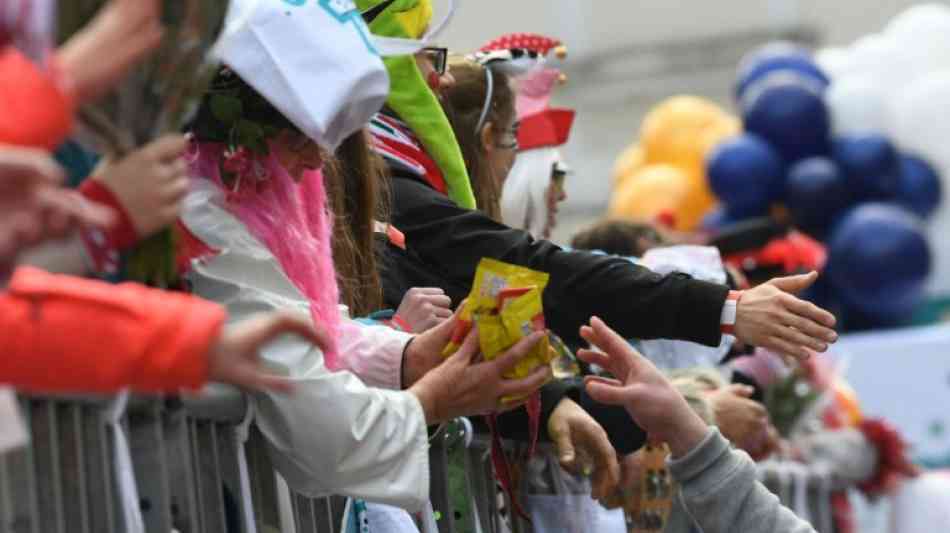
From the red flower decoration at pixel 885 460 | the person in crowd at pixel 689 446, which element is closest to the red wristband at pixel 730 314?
the person in crowd at pixel 689 446

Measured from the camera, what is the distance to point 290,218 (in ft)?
10.0

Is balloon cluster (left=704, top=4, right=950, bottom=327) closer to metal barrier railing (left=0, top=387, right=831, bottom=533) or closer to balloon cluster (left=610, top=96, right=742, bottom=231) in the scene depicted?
balloon cluster (left=610, top=96, right=742, bottom=231)

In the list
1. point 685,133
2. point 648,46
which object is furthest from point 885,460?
point 648,46

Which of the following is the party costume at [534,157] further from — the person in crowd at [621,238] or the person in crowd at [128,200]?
the person in crowd at [128,200]

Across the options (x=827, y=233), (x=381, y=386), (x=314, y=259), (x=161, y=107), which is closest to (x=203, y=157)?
(x=314, y=259)

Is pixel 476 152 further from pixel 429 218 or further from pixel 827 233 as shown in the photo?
pixel 827 233

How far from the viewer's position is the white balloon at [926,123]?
1302 cm

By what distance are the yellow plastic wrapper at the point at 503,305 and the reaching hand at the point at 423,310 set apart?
41cm

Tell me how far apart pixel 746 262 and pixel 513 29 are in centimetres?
1286

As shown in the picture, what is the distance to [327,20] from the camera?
9.07 feet

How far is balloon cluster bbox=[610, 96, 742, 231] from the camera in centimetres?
1366

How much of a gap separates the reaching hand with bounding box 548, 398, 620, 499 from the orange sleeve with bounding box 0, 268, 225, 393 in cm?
198

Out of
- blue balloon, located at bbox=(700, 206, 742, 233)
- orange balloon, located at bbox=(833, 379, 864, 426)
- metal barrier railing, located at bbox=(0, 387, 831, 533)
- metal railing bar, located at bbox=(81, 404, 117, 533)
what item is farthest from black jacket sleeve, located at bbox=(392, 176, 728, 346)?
blue balloon, located at bbox=(700, 206, 742, 233)

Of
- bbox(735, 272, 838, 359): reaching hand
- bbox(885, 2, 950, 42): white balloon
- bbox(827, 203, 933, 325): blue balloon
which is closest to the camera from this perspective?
bbox(735, 272, 838, 359): reaching hand
